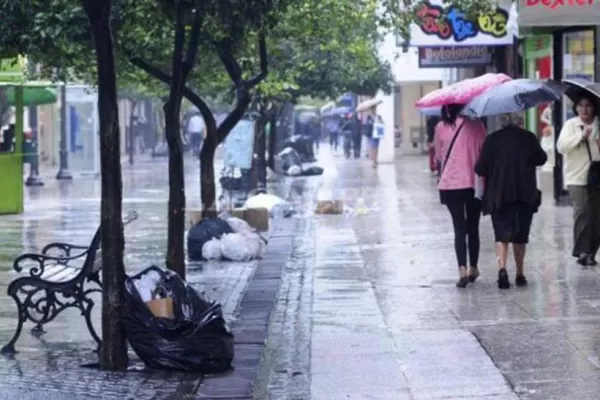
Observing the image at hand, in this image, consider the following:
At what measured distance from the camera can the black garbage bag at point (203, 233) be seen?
54.5 feet

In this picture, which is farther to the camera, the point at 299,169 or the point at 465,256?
the point at 299,169

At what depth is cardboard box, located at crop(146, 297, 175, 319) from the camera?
964 centimetres

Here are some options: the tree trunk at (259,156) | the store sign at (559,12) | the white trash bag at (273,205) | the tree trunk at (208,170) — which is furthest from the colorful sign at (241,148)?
the store sign at (559,12)

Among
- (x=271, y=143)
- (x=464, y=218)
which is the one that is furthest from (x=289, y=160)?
(x=464, y=218)

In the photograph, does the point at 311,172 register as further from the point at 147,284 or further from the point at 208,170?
the point at 147,284

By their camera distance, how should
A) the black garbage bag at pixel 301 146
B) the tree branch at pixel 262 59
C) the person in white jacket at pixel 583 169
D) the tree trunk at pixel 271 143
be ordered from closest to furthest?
the person in white jacket at pixel 583 169
the tree branch at pixel 262 59
the tree trunk at pixel 271 143
the black garbage bag at pixel 301 146

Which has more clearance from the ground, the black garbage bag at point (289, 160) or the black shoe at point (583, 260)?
the black garbage bag at point (289, 160)

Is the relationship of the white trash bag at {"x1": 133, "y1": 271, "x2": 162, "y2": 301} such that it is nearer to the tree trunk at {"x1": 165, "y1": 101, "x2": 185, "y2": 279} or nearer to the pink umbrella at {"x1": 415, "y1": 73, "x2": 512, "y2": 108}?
the tree trunk at {"x1": 165, "y1": 101, "x2": 185, "y2": 279}

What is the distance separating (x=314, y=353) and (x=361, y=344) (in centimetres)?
45

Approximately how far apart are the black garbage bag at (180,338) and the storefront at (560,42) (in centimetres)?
839

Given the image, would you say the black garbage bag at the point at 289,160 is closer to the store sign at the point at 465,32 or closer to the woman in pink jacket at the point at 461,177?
the store sign at the point at 465,32

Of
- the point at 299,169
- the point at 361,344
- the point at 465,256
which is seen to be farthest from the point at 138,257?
the point at 299,169

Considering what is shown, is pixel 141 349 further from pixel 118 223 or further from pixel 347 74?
pixel 347 74

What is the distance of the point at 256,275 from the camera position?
48.9 ft
